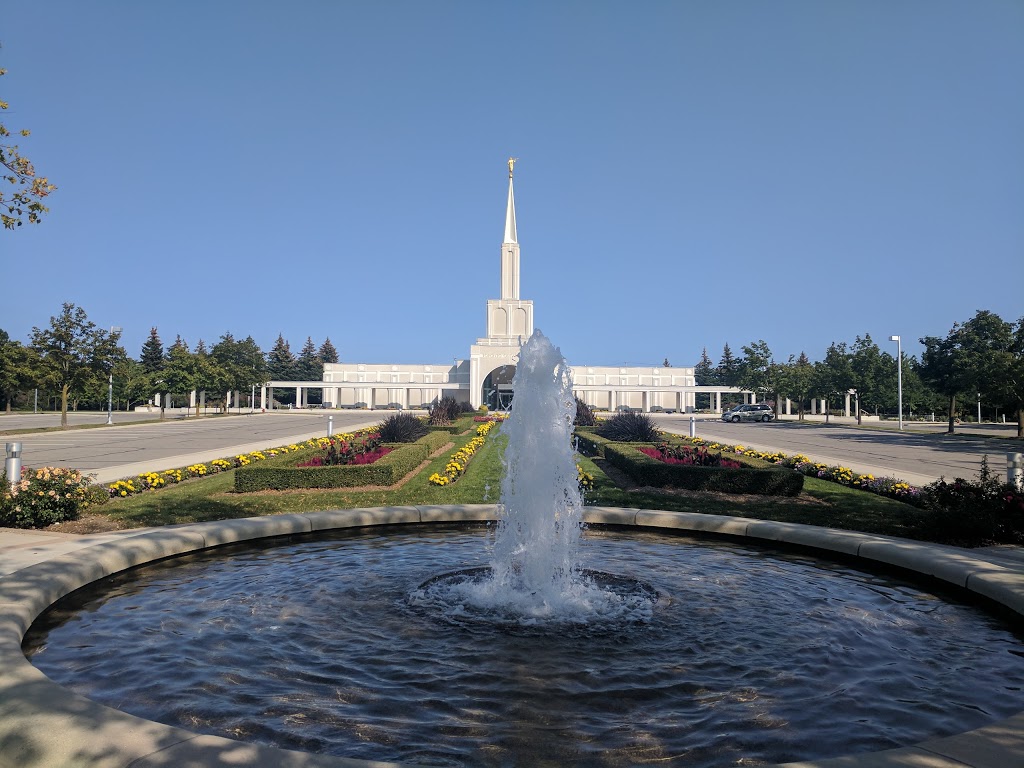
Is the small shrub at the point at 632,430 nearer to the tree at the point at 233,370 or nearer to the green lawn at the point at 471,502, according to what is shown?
the green lawn at the point at 471,502

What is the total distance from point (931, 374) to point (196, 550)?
1822 inches

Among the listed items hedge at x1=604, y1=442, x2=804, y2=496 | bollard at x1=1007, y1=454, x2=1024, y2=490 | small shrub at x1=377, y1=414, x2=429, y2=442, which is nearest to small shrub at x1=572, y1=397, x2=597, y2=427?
small shrub at x1=377, y1=414, x2=429, y2=442

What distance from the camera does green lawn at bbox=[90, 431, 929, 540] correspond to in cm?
1091

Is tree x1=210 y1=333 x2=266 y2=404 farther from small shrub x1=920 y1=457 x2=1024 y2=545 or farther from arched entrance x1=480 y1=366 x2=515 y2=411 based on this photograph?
small shrub x1=920 y1=457 x2=1024 y2=545

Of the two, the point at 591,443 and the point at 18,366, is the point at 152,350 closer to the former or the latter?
the point at 18,366

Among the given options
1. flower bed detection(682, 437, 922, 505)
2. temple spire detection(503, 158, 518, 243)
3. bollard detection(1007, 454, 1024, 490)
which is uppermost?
temple spire detection(503, 158, 518, 243)

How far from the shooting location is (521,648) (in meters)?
5.42

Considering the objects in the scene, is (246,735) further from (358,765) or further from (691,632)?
(691,632)

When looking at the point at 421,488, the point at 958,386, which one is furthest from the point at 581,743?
the point at 958,386

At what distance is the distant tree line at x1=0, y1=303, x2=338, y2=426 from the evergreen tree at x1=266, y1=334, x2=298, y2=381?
0.56ft

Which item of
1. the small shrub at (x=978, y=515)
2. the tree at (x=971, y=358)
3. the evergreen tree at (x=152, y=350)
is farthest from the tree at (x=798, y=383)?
the evergreen tree at (x=152, y=350)

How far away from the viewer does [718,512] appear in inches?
468

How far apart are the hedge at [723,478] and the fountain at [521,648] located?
4693 mm

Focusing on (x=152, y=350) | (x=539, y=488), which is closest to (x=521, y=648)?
(x=539, y=488)
